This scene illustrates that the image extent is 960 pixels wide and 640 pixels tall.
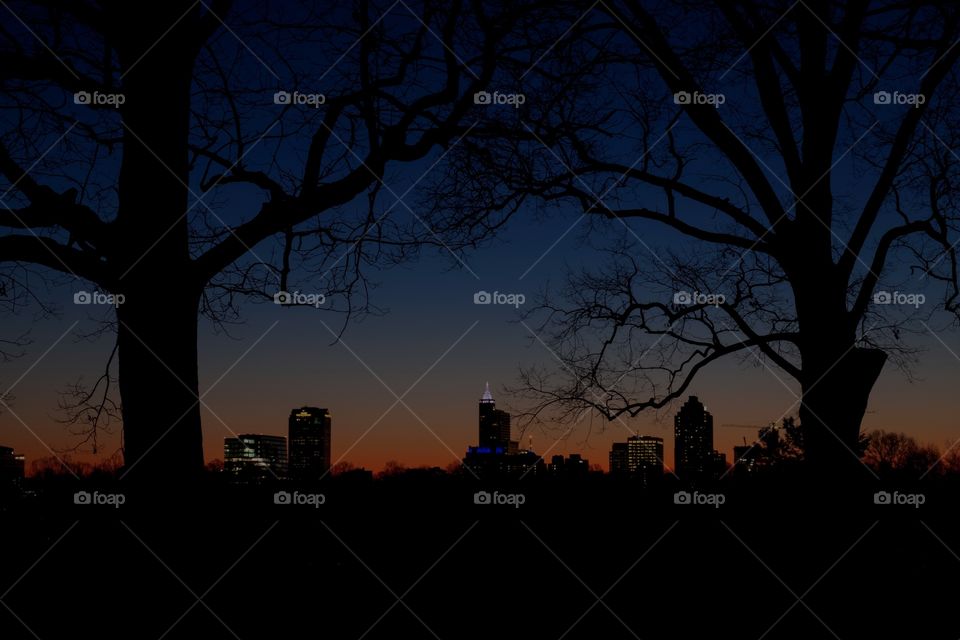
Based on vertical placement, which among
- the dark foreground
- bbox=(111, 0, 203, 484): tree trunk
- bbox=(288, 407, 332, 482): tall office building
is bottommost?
the dark foreground

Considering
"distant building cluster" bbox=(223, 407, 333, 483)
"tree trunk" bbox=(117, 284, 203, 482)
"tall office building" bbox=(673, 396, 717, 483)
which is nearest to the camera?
"tree trunk" bbox=(117, 284, 203, 482)

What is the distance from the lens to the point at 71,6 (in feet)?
28.1

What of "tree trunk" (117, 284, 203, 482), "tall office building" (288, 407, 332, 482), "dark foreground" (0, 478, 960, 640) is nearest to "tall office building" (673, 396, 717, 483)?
"dark foreground" (0, 478, 960, 640)

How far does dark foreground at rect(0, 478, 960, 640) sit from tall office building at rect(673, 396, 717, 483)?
1.05 metres

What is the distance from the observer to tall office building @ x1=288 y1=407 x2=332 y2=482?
30.0 feet

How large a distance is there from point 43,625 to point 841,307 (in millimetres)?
7903

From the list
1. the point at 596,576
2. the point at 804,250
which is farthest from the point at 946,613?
the point at 804,250

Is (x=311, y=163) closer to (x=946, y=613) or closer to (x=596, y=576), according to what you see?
(x=596, y=576)

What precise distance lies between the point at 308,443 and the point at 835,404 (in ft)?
22.6

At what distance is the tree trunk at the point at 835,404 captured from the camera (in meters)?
9.16

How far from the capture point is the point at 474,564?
8.27m

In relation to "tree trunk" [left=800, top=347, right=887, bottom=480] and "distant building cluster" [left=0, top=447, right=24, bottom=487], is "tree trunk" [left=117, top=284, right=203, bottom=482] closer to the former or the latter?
"distant building cluster" [left=0, top=447, right=24, bottom=487]

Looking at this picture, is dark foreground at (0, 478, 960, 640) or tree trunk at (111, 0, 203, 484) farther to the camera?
tree trunk at (111, 0, 203, 484)

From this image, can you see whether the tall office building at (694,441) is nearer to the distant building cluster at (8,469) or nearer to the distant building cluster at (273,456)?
the distant building cluster at (273,456)
